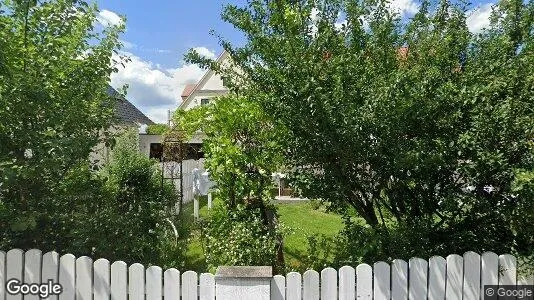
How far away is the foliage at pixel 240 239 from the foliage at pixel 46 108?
1.32 meters

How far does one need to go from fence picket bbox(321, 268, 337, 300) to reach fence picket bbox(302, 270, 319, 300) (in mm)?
Answer: 45

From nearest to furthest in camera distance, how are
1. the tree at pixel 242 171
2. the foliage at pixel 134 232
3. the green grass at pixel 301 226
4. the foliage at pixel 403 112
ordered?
1. the foliage at pixel 403 112
2. the foliage at pixel 134 232
3. the tree at pixel 242 171
4. the green grass at pixel 301 226

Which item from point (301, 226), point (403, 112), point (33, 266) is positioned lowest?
point (301, 226)

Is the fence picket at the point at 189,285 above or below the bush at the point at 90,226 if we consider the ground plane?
below

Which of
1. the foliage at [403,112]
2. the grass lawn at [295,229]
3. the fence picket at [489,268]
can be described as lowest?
the grass lawn at [295,229]

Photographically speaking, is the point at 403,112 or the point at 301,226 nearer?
the point at 403,112

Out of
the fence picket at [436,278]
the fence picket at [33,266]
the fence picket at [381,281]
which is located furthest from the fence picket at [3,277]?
the fence picket at [436,278]

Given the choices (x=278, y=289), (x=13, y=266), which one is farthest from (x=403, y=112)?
(x=13, y=266)

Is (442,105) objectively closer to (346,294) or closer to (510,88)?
(510,88)

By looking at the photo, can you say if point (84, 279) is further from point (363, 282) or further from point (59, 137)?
point (363, 282)

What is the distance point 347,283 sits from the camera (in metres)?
2.47

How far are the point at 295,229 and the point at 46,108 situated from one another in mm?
2938
